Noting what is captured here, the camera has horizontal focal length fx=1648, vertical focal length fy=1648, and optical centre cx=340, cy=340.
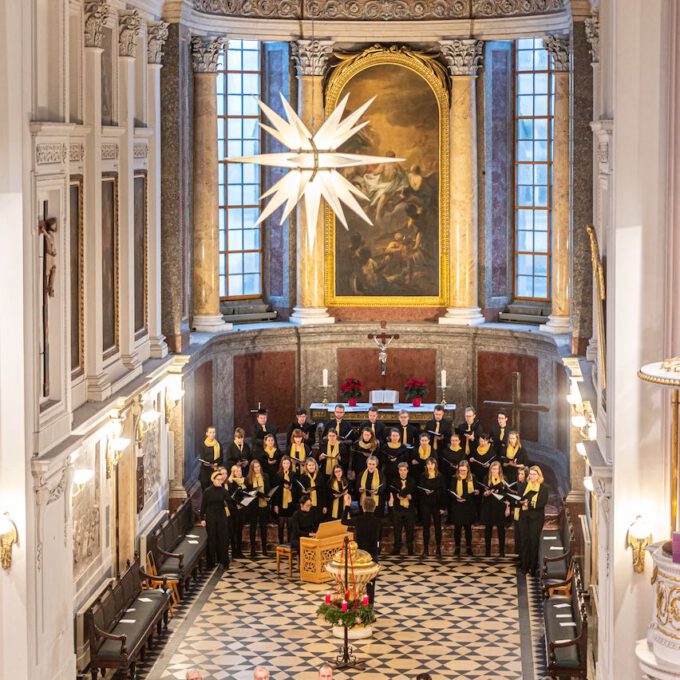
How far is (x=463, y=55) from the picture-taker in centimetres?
2678

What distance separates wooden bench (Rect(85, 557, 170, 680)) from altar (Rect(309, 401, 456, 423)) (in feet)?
19.4

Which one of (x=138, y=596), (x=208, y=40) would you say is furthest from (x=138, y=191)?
(x=138, y=596)

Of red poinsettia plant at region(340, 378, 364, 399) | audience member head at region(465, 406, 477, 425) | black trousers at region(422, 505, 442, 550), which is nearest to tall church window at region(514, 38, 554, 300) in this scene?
red poinsettia plant at region(340, 378, 364, 399)

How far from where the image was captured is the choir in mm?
22594

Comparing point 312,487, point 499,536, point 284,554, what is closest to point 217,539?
point 284,554

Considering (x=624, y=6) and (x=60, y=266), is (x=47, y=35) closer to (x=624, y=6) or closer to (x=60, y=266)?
(x=60, y=266)

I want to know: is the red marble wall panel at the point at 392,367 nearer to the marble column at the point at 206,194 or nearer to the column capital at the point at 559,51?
the marble column at the point at 206,194

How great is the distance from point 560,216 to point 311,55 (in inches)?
191

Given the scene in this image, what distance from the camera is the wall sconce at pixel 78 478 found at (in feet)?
59.4

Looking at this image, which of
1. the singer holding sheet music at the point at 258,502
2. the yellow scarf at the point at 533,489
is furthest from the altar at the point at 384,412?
the yellow scarf at the point at 533,489

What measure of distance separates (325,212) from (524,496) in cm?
743

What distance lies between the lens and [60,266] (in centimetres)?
1741

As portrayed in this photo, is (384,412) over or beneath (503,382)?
beneath

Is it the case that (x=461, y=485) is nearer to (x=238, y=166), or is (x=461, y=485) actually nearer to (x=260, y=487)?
(x=260, y=487)
